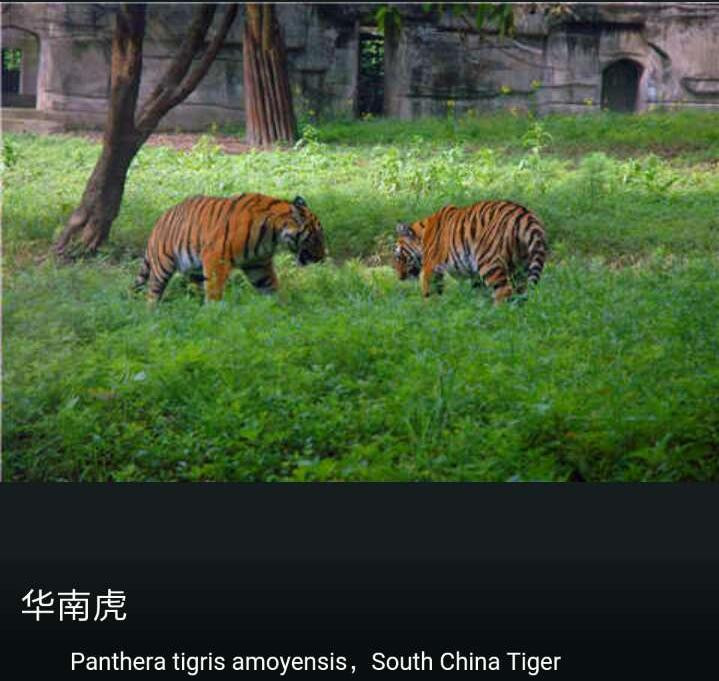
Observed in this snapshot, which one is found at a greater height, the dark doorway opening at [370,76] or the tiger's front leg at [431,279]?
the dark doorway opening at [370,76]

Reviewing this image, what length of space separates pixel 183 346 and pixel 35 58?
43.9 ft

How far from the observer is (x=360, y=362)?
22.6ft

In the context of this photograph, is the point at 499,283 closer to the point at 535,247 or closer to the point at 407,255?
the point at 535,247

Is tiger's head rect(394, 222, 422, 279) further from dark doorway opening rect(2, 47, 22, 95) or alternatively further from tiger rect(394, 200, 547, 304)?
dark doorway opening rect(2, 47, 22, 95)

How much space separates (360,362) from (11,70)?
14756 millimetres

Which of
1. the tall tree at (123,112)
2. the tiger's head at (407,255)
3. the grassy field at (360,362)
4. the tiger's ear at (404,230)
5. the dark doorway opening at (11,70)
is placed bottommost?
the grassy field at (360,362)

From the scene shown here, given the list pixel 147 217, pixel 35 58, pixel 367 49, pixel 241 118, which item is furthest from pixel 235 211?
pixel 35 58

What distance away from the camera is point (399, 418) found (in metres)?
6.36

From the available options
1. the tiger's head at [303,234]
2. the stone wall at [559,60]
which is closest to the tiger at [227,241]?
the tiger's head at [303,234]

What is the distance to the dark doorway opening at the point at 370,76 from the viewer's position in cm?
1518

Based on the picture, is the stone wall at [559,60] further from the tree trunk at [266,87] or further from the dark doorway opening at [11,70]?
the dark doorway opening at [11,70]

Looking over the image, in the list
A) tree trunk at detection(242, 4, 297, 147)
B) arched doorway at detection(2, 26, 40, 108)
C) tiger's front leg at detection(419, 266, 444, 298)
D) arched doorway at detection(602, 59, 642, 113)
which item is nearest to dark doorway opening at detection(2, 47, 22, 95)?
arched doorway at detection(2, 26, 40, 108)

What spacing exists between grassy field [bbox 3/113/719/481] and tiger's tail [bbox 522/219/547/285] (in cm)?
13

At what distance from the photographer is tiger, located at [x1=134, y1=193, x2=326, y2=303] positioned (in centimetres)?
881
